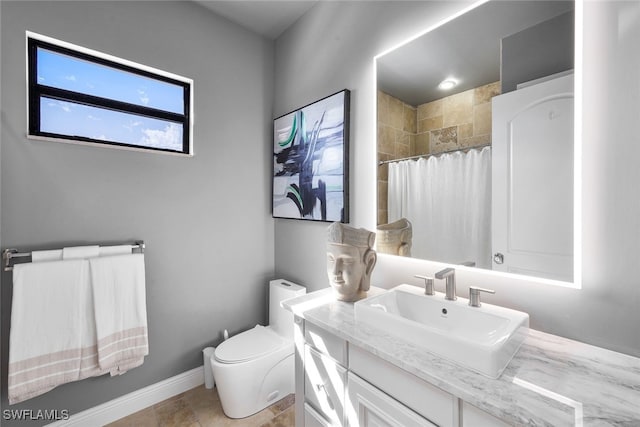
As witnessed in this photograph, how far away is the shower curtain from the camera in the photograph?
3.78 ft

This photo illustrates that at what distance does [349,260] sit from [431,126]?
2.44 ft

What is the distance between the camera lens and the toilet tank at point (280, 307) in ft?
6.24

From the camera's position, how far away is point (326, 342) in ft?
3.51

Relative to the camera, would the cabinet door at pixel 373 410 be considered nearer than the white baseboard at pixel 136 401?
Yes

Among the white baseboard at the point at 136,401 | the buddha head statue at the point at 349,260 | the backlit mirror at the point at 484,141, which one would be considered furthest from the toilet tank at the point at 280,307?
the backlit mirror at the point at 484,141

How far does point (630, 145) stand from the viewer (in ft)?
2.74

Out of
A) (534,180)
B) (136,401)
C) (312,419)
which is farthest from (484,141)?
(136,401)

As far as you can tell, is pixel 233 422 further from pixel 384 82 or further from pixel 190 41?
pixel 190 41

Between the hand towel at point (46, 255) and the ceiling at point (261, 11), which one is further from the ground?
the ceiling at point (261, 11)

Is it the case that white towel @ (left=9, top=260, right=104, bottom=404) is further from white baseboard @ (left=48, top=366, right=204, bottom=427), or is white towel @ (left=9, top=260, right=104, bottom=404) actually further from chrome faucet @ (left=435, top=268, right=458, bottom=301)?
chrome faucet @ (left=435, top=268, right=458, bottom=301)

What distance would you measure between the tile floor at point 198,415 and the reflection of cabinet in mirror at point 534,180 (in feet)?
5.04

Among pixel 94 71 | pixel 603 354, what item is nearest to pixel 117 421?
pixel 94 71

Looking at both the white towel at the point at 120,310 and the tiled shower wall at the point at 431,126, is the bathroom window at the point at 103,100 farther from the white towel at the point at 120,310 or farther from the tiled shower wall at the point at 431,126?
the tiled shower wall at the point at 431,126

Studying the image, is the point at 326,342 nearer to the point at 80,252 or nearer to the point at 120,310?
the point at 120,310
